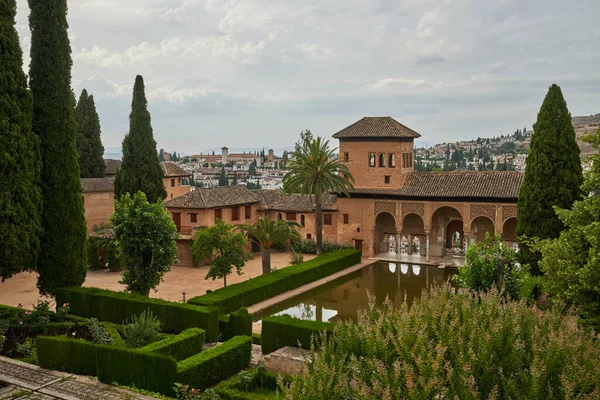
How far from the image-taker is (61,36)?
67.5 feet

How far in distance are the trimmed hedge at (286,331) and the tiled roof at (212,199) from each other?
1705 centimetres

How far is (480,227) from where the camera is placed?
33.8 m

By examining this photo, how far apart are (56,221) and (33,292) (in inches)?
269

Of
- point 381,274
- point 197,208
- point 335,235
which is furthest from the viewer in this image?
point 335,235

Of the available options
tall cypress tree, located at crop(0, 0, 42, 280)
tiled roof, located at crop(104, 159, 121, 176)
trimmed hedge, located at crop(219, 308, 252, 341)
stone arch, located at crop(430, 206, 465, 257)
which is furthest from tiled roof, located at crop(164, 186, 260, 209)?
trimmed hedge, located at crop(219, 308, 252, 341)

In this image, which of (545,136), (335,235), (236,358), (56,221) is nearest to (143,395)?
(236,358)

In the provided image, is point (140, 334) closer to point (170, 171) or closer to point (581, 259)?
point (581, 259)

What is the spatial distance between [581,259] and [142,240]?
14.0 meters

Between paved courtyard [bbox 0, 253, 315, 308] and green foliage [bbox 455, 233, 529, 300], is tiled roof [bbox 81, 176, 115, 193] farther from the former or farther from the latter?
green foliage [bbox 455, 233, 529, 300]

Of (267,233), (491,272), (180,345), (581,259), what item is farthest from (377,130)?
(180,345)

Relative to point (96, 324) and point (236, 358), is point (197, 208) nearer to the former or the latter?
point (96, 324)

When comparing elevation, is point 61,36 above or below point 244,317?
above

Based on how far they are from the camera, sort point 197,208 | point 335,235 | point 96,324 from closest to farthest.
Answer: point 96,324
point 197,208
point 335,235

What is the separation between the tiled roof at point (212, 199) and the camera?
109ft
